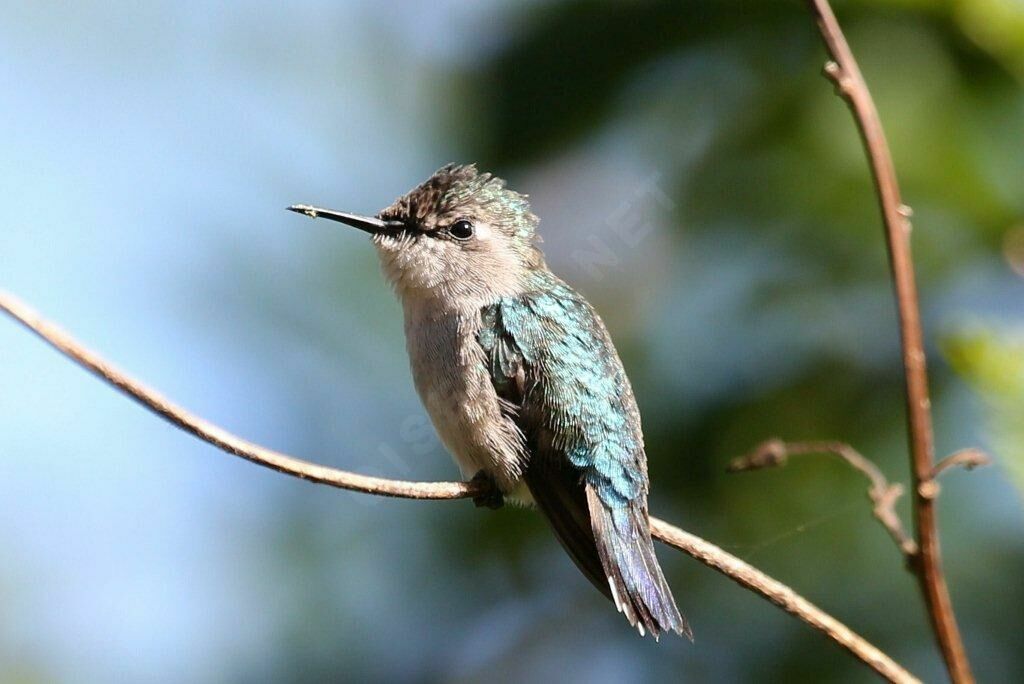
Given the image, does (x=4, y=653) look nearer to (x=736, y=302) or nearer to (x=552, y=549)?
(x=552, y=549)

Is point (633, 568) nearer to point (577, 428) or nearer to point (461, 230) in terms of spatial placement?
point (577, 428)

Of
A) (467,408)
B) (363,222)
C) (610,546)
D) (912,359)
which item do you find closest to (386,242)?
(363,222)

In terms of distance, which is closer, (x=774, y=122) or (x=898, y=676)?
(x=898, y=676)

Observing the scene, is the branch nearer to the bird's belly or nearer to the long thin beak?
the bird's belly

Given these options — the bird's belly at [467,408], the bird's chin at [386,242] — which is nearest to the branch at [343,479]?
the bird's belly at [467,408]

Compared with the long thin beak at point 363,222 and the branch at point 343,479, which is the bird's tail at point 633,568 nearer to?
the branch at point 343,479

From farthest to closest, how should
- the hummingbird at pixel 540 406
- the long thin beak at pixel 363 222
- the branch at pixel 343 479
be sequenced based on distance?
the long thin beak at pixel 363 222 < the hummingbird at pixel 540 406 < the branch at pixel 343 479

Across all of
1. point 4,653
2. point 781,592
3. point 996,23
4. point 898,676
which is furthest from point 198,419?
point 4,653

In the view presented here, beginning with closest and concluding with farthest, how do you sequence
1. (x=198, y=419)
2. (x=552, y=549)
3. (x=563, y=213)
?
(x=198, y=419) → (x=552, y=549) → (x=563, y=213)
